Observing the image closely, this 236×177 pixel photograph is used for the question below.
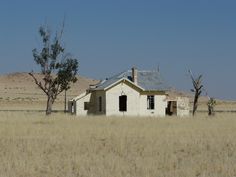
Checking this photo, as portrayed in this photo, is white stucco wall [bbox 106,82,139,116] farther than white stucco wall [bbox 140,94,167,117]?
No

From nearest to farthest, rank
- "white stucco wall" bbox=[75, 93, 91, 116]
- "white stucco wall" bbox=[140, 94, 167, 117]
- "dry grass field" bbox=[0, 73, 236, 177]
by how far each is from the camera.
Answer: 1. "dry grass field" bbox=[0, 73, 236, 177]
2. "white stucco wall" bbox=[140, 94, 167, 117]
3. "white stucco wall" bbox=[75, 93, 91, 116]

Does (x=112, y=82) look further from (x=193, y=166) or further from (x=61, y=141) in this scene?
(x=193, y=166)

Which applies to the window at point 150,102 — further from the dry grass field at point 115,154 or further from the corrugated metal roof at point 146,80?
the dry grass field at point 115,154

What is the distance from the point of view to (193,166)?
570 inches

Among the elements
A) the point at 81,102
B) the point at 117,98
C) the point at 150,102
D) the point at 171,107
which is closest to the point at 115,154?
the point at 117,98

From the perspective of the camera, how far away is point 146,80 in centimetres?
5025

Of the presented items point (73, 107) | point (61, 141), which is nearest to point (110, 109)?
point (73, 107)

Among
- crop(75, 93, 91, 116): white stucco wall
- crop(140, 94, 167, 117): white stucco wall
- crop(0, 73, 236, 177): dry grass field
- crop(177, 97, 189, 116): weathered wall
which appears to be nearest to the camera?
crop(0, 73, 236, 177): dry grass field

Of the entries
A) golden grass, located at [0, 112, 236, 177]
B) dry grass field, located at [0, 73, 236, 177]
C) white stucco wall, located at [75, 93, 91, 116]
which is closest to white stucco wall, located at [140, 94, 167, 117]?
white stucco wall, located at [75, 93, 91, 116]

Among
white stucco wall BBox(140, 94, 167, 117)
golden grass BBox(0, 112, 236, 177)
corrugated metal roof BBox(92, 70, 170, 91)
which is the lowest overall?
golden grass BBox(0, 112, 236, 177)

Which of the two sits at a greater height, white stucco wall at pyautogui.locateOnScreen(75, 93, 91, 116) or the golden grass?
white stucco wall at pyautogui.locateOnScreen(75, 93, 91, 116)

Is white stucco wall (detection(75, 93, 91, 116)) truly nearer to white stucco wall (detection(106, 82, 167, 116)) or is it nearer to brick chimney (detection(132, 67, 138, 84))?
white stucco wall (detection(106, 82, 167, 116))

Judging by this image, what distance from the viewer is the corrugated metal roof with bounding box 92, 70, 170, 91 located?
48.8 meters

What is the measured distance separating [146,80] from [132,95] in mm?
2691
